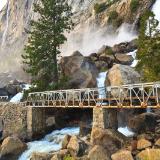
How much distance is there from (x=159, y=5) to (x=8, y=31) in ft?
298

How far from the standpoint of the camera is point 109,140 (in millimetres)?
26031

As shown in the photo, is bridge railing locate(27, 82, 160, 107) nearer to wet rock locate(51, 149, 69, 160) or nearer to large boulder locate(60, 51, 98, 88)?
large boulder locate(60, 51, 98, 88)

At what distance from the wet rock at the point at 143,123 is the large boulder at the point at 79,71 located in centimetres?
1140

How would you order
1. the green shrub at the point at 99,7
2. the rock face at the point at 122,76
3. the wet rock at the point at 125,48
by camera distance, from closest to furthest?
1. the rock face at the point at 122,76
2. the wet rock at the point at 125,48
3. the green shrub at the point at 99,7

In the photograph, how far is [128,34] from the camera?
6494cm

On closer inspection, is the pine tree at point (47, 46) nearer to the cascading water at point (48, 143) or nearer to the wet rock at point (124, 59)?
the cascading water at point (48, 143)

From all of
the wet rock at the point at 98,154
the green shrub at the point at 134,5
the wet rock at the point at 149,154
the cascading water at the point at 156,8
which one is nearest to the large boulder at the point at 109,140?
the wet rock at the point at 98,154

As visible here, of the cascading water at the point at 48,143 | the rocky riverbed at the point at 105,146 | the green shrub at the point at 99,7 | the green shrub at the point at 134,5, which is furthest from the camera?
the green shrub at the point at 99,7

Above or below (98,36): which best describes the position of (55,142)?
below

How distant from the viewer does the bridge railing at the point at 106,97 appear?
2616 centimetres

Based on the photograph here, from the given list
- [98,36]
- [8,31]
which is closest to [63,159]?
[98,36]

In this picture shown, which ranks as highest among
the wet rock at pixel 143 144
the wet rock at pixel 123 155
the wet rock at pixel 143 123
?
the wet rock at pixel 143 123

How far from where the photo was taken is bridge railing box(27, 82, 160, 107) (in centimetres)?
2616

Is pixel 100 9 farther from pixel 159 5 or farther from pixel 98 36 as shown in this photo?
pixel 159 5
